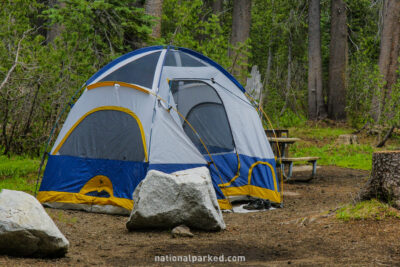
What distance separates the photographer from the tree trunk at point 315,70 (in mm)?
19125

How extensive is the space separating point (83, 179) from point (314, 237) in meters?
3.54

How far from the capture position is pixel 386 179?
18.3 feet

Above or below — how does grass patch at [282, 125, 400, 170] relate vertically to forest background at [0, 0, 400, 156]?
below

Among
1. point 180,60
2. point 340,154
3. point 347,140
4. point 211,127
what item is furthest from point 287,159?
point 347,140

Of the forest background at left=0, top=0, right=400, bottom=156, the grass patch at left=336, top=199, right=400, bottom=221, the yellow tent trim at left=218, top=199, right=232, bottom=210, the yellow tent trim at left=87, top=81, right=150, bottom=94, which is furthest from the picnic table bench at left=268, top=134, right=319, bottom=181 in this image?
the grass patch at left=336, top=199, right=400, bottom=221

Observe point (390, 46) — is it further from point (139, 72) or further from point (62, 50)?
point (139, 72)

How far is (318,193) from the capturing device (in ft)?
29.9

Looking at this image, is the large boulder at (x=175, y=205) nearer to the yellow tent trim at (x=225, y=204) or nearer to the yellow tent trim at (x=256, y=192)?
the yellow tent trim at (x=225, y=204)

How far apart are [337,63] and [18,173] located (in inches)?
516

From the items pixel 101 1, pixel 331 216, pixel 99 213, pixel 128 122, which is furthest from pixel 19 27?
pixel 331 216

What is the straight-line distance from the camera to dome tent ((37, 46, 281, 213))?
7.16 meters

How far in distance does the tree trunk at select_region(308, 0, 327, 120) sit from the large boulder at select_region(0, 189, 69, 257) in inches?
623

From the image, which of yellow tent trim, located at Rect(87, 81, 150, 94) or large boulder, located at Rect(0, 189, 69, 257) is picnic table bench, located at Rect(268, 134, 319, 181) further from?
large boulder, located at Rect(0, 189, 69, 257)

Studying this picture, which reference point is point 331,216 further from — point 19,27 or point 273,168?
point 19,27
